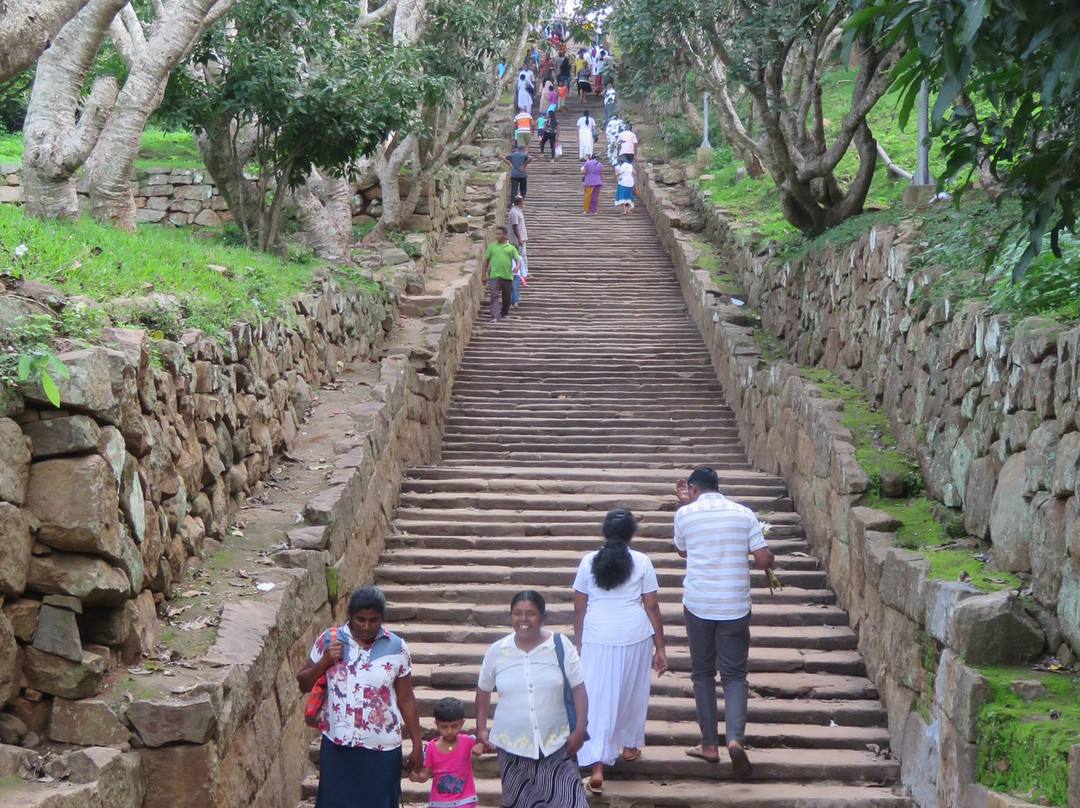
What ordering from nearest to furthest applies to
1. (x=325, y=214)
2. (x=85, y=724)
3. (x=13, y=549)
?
(x=13, y=549) < (x=85, y=724) < (x=325, y=214)

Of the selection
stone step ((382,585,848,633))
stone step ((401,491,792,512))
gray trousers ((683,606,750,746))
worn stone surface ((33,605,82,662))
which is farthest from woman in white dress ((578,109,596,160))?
worn stone surface ((33,605,82,662))

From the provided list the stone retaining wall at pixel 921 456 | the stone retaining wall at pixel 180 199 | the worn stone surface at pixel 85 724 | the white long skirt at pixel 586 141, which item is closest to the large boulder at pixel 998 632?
the stone retaining wall at pixel 921 456

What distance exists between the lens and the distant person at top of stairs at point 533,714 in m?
5.16

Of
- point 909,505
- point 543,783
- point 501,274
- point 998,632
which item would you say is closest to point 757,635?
point 909,505

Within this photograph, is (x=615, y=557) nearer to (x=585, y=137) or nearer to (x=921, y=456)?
(x=921, y=456)

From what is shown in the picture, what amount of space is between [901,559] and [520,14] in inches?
592

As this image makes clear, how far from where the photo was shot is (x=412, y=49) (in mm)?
14617

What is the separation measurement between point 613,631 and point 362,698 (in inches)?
61.7

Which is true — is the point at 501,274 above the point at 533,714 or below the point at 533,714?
above

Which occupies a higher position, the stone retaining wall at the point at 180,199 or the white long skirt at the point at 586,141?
the white long skirt at the point at 586,141

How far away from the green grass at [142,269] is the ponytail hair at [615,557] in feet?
9.43

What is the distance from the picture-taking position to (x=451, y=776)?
5.09 m

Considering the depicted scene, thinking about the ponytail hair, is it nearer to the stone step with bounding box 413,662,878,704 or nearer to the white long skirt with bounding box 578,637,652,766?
the white long skirt with bounding box 578,637,652,766

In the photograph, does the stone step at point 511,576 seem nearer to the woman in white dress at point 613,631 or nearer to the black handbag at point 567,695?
the woman in white dress at point 613,631
